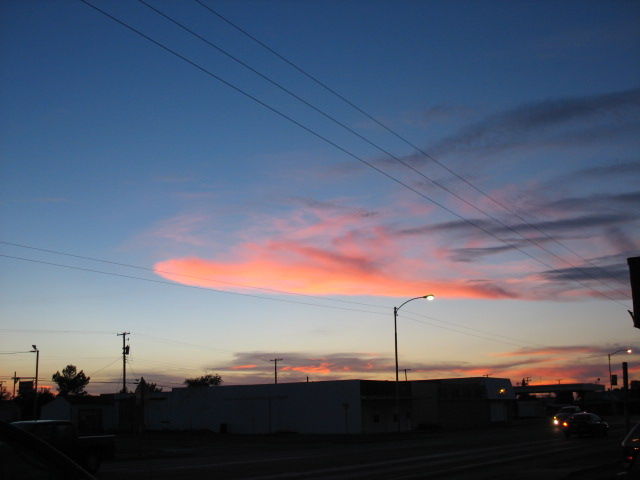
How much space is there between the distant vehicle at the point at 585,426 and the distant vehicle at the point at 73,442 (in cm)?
2815

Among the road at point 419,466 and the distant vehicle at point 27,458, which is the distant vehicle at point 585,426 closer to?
the road at point 419,466

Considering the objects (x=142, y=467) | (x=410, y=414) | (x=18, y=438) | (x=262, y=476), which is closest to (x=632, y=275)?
(x=262, y=476)

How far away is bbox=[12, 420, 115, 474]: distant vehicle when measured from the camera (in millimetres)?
20438

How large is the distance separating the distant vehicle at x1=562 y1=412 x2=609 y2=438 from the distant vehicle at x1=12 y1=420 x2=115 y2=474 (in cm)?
2815

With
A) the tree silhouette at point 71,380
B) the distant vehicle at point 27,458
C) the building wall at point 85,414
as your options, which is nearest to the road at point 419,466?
the distant vehicle at point 27,458

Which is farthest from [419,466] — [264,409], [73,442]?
[264,409]

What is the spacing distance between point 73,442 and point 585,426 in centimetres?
3011

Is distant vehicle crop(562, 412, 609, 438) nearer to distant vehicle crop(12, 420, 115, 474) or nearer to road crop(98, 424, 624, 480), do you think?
road crop(98, 424, 624, 480)

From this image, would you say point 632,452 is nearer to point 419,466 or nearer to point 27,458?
point 27,458

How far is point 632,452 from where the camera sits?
11.3 m

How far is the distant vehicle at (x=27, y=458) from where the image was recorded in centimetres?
259

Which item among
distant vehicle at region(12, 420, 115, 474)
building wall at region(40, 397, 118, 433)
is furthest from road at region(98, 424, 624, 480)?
building wall at region(40, 397, 118, 433)

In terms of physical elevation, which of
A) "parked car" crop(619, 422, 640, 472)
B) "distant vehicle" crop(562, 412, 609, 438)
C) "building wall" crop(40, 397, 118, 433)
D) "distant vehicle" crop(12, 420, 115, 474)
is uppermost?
"parked car" crop(619, 422, 640, 472)

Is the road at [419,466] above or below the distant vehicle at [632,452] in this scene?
below
